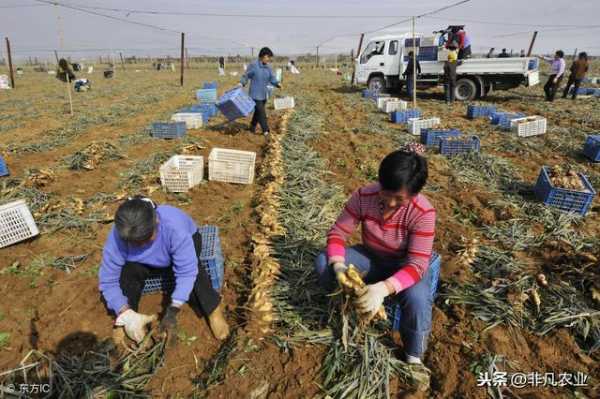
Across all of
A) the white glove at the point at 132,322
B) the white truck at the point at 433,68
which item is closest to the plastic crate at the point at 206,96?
the white truck at the point at 433,68

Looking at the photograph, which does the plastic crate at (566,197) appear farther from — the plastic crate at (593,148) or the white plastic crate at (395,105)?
the white plastic crate at (395,105)

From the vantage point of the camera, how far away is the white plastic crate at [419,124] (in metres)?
7.58

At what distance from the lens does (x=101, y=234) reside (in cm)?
369

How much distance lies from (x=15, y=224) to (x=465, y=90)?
1300 cm

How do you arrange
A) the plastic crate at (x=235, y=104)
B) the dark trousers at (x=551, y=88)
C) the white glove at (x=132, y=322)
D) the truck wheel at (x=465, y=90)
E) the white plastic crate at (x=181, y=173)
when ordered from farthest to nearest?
the truck wheel at (x=465, y=90) < the dark trousers at (x=551, y=88) < the plastic crate at (x=235, y=104) < the white plastic crate at (x=181, y=173) < the white glove at (x=132, y=322)

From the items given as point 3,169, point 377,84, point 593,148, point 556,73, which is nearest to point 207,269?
point 3,169

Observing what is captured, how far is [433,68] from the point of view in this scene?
1232cm

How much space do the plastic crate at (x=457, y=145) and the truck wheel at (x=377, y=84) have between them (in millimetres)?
8432

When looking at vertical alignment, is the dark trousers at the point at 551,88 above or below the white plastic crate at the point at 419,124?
above

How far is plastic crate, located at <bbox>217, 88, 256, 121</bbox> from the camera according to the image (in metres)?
6.90

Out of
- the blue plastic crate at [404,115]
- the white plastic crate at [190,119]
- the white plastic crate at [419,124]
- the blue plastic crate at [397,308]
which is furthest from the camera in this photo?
the blue plastic crate at [404,115]

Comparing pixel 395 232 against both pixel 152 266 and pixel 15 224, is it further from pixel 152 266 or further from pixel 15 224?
pixel 15 224

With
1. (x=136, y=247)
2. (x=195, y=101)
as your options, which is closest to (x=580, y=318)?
(x=136, y=247)

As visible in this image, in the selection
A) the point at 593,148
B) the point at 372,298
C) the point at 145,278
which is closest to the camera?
the point at 372,298
